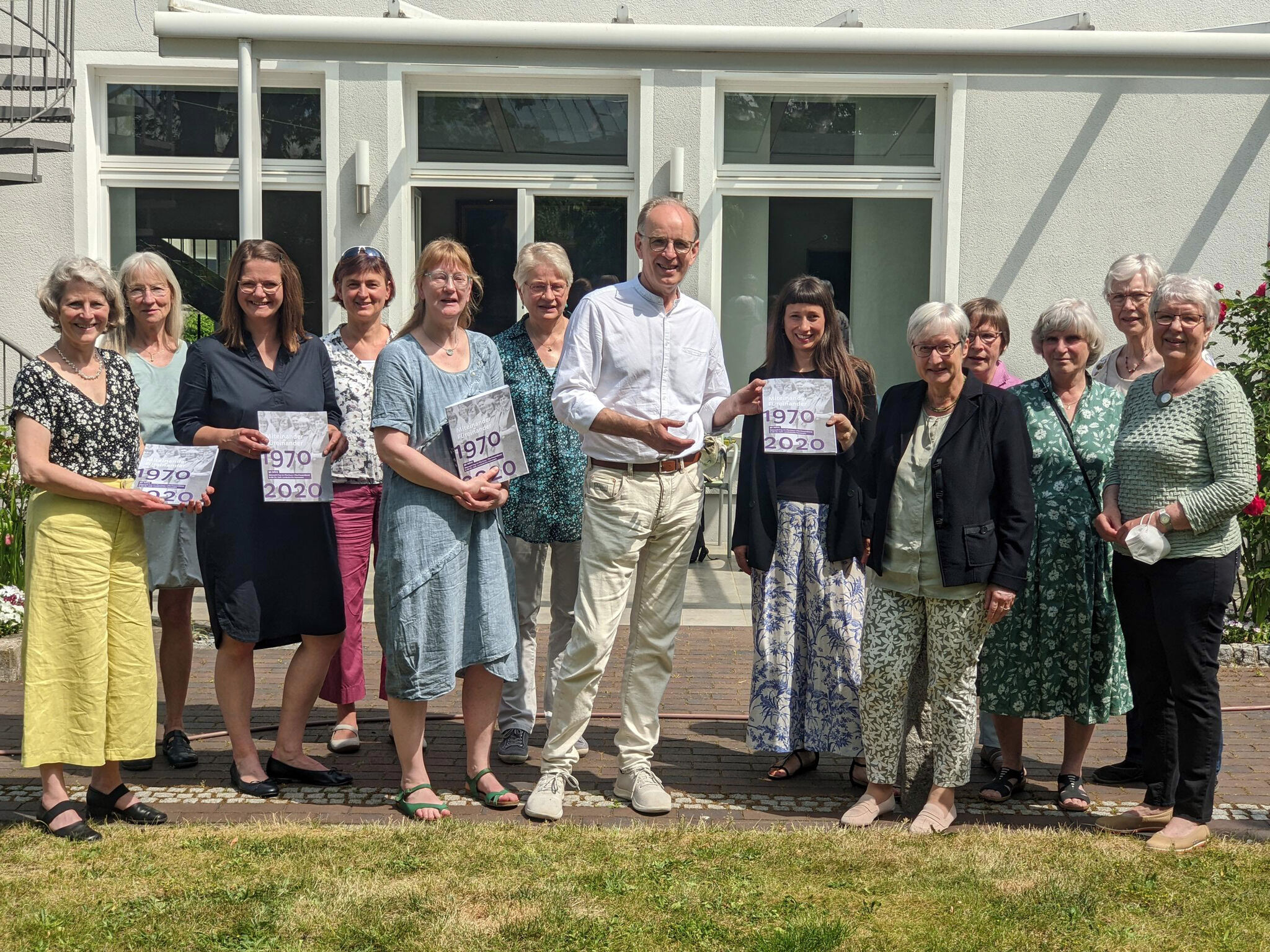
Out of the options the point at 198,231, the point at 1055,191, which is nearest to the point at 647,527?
the point at 1055,191

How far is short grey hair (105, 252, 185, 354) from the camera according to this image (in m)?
5.84

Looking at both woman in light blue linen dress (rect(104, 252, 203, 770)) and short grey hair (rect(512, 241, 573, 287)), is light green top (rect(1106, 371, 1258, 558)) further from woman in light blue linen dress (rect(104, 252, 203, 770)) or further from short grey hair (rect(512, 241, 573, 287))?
woman in light blue linen dress (rect(104, 252, 203, 770))

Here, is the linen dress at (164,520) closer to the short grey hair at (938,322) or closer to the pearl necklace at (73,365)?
the pearl necklace at (73,365)

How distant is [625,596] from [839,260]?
727 centimetres

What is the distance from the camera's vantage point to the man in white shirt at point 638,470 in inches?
201

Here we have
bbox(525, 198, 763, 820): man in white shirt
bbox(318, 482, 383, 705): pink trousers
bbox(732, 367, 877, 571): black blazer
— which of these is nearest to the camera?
bbox(525, 198, 763, 820): man in white shirt

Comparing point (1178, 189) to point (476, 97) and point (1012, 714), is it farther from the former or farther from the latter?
point (1012, 714)

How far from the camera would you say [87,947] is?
3.84 m

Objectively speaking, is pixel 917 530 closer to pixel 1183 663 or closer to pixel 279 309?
pixel 1183 663

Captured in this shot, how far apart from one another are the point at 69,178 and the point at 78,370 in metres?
7.19

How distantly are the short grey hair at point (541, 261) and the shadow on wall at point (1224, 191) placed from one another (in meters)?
7.48

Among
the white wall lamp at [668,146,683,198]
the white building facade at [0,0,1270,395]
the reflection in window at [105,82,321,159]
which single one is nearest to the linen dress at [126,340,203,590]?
the white building facade at [0,0,1270,395]

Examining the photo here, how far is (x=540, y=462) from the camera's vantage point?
5.80 metres

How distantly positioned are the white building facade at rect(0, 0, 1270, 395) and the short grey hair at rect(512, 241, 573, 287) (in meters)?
5.60
